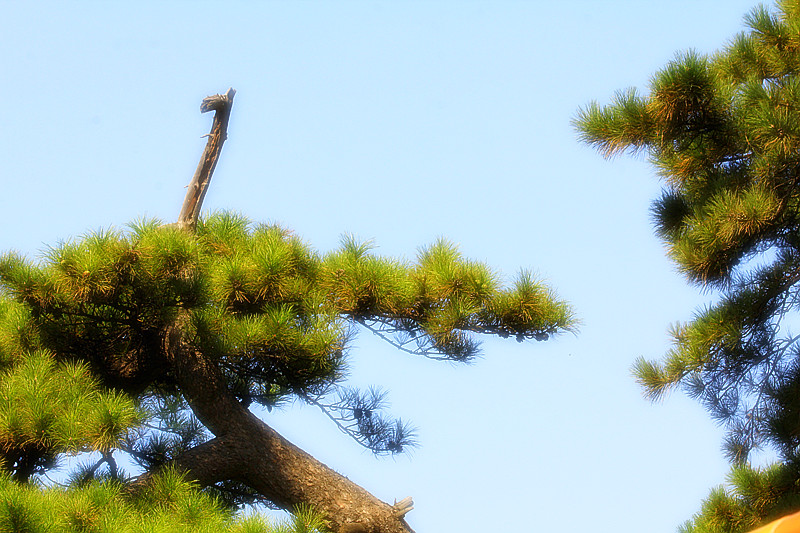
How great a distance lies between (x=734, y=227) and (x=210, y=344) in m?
1.45

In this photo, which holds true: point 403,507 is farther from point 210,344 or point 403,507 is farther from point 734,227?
point 734,227

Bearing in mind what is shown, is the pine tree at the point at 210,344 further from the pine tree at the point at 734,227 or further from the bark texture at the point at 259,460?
the pine tree at the point at 734,227

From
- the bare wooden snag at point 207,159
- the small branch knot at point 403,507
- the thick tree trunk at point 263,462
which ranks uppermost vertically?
the bare wooden snag at point 207,159

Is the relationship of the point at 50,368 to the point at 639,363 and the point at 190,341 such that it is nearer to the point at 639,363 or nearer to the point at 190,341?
the point at 190,341

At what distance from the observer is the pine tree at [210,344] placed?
5.94ft

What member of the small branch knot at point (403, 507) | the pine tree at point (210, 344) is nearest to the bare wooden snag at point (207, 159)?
the pine tree at point (210, 344)

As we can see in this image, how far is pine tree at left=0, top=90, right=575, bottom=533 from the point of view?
5.94 ft

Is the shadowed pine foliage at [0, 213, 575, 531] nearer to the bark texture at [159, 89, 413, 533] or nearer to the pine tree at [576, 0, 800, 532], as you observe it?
the bark texture at [159, 89, 413, 533]

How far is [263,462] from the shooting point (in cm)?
211

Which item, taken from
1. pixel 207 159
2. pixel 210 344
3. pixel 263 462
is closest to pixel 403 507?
pixel 263 462

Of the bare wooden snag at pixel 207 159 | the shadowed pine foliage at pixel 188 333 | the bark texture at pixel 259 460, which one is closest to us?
the shadowed pine foliage at pixel 188 333

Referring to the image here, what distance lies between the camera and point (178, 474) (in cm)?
195

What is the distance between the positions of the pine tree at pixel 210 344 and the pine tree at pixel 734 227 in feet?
1.84

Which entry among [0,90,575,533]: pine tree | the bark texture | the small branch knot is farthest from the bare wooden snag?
the small branch knot
